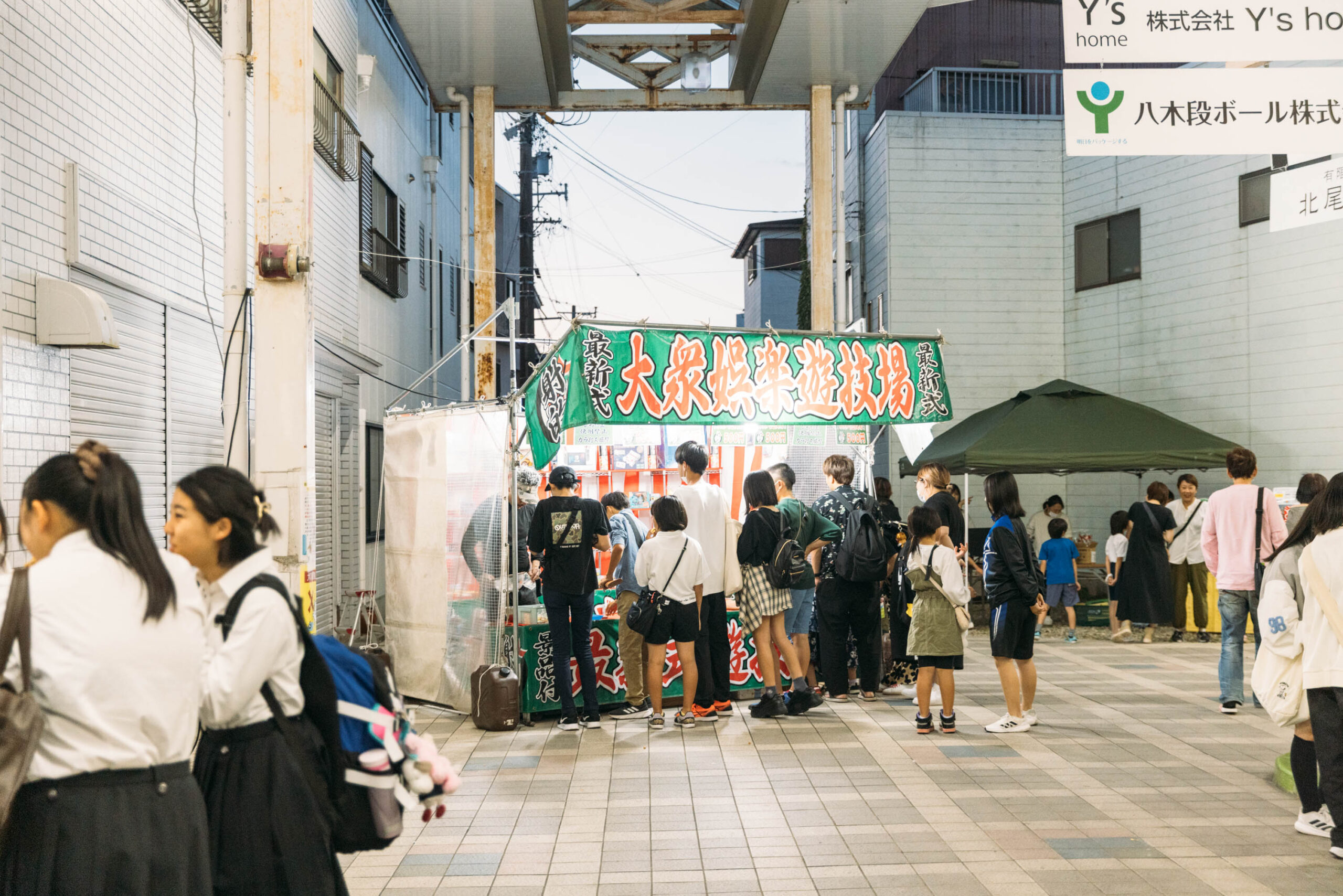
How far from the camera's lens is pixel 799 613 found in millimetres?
9219

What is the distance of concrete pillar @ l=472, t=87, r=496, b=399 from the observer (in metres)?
15.0

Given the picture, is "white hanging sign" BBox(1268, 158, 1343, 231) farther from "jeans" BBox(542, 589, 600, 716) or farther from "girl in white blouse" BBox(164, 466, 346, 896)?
"girl in white blouse" BBox(164, 466, 346, 896)

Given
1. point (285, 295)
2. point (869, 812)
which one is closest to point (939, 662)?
point (869, 812)

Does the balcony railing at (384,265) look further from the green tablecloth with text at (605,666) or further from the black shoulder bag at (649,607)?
the black shoulder bag at (649,607)

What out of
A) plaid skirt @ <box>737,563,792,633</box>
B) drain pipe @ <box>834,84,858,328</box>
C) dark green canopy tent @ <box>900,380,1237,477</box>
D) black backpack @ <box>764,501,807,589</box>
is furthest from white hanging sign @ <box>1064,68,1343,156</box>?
drain pipe @ <box>834,84,858,328</box>

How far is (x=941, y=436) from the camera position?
50.3ft

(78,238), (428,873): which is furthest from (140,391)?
(428,873)

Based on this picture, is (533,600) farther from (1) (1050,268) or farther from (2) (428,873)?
(1) (1050,268)

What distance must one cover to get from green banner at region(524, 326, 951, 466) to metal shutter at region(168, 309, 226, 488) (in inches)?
101

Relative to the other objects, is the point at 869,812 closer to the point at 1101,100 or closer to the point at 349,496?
the point at 1101,100

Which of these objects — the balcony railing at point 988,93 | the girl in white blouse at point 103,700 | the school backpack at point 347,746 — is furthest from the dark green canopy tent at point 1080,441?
the girl in white blouse at point 103,700

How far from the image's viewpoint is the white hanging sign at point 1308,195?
6.08 m

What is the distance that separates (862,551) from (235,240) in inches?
210

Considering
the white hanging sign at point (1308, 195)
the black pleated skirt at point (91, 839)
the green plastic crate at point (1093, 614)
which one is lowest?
the green plastic crate at point (1093, 614)
